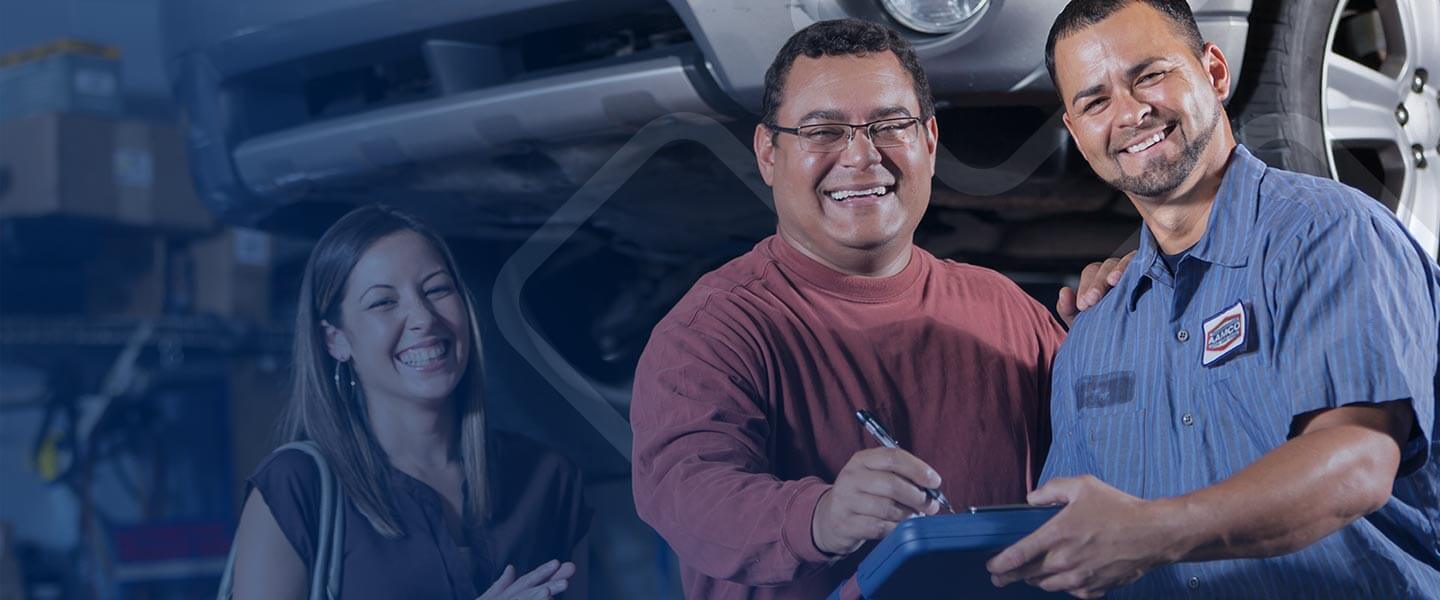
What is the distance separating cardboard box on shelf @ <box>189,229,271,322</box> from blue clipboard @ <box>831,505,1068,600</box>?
0.72 metres

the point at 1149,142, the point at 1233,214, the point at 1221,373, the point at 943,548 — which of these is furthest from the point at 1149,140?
the point at 943,548

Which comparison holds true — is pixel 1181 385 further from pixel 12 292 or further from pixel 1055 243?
pixel 12 292

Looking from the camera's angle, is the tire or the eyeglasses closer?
the eyeglasses

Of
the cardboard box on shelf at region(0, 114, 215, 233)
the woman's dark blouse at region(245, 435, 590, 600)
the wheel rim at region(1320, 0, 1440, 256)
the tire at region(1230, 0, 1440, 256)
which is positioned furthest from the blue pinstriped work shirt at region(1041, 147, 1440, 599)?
the cardboard box on shelf at region(0, 114, 215, 233)

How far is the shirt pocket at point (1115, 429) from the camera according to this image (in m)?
1.31

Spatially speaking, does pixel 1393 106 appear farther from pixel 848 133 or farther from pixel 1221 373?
pixel 848 133

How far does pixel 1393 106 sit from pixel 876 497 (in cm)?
85

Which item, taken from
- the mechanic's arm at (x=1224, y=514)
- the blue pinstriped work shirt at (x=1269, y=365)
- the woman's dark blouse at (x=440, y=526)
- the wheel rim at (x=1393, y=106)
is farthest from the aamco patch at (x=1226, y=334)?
the woman's dark blouse at (x=440, y=526)

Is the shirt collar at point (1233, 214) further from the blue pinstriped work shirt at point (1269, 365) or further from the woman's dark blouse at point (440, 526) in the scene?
the woman's dark blouse at point (440, 526)

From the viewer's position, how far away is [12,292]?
1392 millimetres

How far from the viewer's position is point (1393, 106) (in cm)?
158

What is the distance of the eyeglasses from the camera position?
4.48 ft

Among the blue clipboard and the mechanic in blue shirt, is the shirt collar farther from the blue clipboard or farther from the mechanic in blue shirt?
the blue clipboard

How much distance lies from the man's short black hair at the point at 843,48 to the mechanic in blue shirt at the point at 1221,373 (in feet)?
0.46
